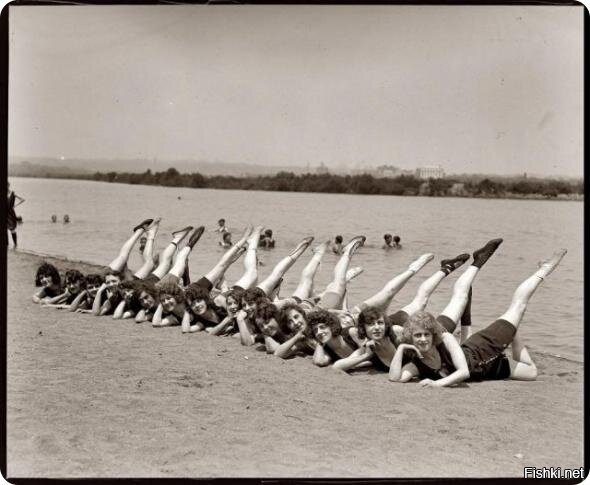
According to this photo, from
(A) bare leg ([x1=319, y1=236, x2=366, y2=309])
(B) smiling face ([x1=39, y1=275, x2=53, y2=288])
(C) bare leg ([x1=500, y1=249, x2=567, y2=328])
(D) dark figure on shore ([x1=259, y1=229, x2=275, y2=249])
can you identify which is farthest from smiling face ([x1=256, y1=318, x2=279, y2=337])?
(D) dark figure on shore ([x1=259, y1=229, x2=275, y2=249])

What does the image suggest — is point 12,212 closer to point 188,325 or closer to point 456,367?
point 188,325

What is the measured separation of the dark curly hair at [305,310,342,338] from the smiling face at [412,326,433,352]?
0.85 meters

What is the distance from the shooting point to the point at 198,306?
7746mm

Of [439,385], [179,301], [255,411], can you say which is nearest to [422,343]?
[439,385]

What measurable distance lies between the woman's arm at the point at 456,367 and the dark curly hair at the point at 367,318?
21.1 inches

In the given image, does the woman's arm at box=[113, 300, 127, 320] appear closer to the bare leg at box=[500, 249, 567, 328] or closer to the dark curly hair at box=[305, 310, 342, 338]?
the dark curly hair at box=[305, 310, 342, 338]

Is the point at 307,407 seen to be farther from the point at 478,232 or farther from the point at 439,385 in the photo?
the point at 478,232

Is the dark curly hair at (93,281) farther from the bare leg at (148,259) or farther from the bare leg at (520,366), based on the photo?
the bare leg at (520,366)

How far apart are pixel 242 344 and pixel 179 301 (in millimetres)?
1103

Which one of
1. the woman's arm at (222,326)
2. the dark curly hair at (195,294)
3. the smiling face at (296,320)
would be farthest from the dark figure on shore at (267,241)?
the smiling face at (296,320)

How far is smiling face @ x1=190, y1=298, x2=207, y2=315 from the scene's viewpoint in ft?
25.4

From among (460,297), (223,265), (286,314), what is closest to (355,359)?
(286,314)

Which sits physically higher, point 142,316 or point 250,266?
point 250,266

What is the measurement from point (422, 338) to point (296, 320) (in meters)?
1.34
